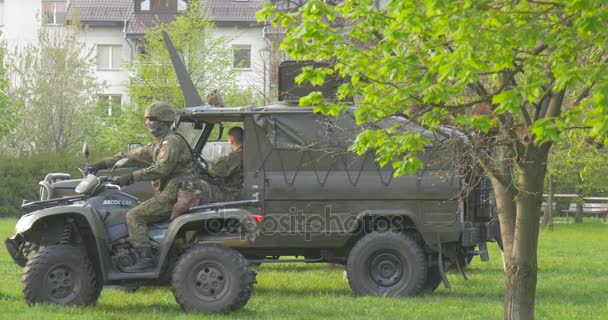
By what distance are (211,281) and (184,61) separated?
93.0 feet

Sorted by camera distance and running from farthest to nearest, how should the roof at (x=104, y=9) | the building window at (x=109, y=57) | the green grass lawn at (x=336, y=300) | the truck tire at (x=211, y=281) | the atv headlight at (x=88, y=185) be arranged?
the building window at (x=109, y=57) → the roof at (x=104, y=9) → the atv headlight at (x=88, y=185) → the green grass lawn at (x=336, y=300) → the truck tire at (x=211, y=281)

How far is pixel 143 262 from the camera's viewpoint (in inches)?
454

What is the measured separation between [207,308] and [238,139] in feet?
9.88

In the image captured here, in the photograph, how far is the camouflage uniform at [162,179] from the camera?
11.4 m

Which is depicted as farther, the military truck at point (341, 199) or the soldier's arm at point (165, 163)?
the military truck at point (341, 199)

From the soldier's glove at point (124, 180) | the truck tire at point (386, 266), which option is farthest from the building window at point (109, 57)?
the soldier's glove at point (124, 180)

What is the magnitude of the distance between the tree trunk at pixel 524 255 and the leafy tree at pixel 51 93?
132ft

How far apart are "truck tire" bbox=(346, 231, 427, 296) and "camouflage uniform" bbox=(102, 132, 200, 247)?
2.52 metres

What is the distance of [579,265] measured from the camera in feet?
63.2

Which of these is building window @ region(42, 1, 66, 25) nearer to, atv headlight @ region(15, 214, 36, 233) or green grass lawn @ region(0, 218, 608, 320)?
green grass lawn @ region(0, 218, 608, 320)

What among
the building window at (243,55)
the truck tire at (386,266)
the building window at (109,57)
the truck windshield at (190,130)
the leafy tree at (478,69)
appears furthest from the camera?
the building window at (109,57)

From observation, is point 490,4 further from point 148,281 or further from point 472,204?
point 472,204

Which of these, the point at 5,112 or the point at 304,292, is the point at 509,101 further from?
the point at 5,112

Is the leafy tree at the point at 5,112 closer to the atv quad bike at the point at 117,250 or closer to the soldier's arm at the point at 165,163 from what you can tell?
the atv quad bike at the point at 117,250
